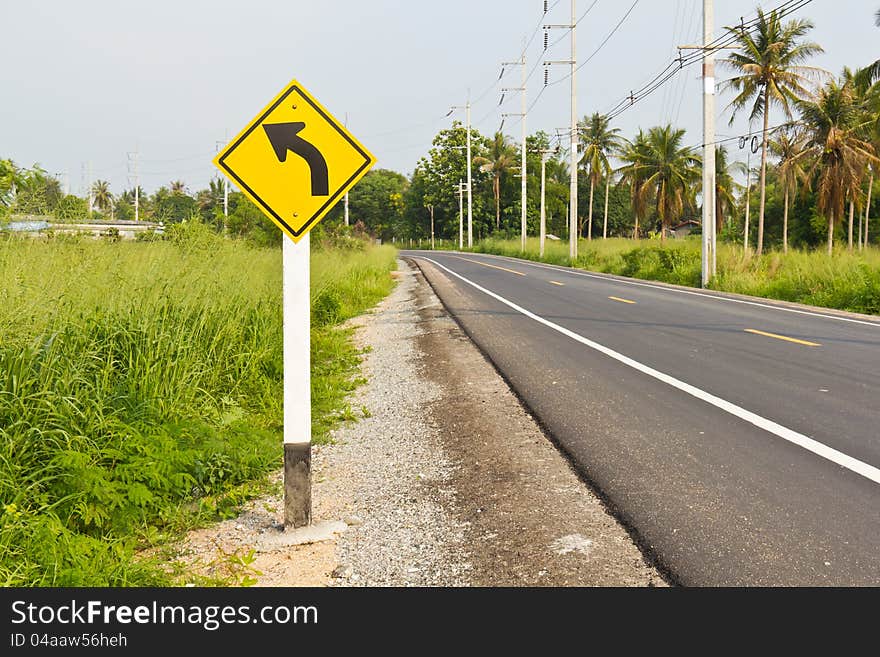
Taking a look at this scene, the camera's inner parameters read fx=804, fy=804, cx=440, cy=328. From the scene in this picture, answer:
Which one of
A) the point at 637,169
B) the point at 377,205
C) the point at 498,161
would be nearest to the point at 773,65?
the point at 637,169

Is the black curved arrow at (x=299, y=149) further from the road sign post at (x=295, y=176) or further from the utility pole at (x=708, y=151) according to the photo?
the utility pole at (x=708, y=151)

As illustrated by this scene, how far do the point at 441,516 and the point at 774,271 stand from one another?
73.9 feet

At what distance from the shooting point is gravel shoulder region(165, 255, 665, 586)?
3.99m

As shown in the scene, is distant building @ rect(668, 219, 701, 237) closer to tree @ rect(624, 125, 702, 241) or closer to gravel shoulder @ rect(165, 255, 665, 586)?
tree @ rect(624, 125, 702, 241)

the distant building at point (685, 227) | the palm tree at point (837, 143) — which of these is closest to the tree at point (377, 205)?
the distant building at point (685, 227)

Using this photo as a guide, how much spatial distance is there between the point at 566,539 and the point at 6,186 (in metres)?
7.51

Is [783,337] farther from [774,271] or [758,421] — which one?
[774,271]

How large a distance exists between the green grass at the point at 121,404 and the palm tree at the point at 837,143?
44691 millimetres

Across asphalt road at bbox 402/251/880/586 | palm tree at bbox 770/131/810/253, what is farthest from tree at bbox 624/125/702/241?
asphalt road at bbox 402/251/880/586

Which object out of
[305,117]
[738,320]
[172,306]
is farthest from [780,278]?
[305,117]

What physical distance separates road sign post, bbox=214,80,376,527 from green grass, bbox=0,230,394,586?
98cm

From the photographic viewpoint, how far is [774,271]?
24656 millimetres

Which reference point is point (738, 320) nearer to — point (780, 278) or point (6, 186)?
point (780, 278)

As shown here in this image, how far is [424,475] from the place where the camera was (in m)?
5.70
